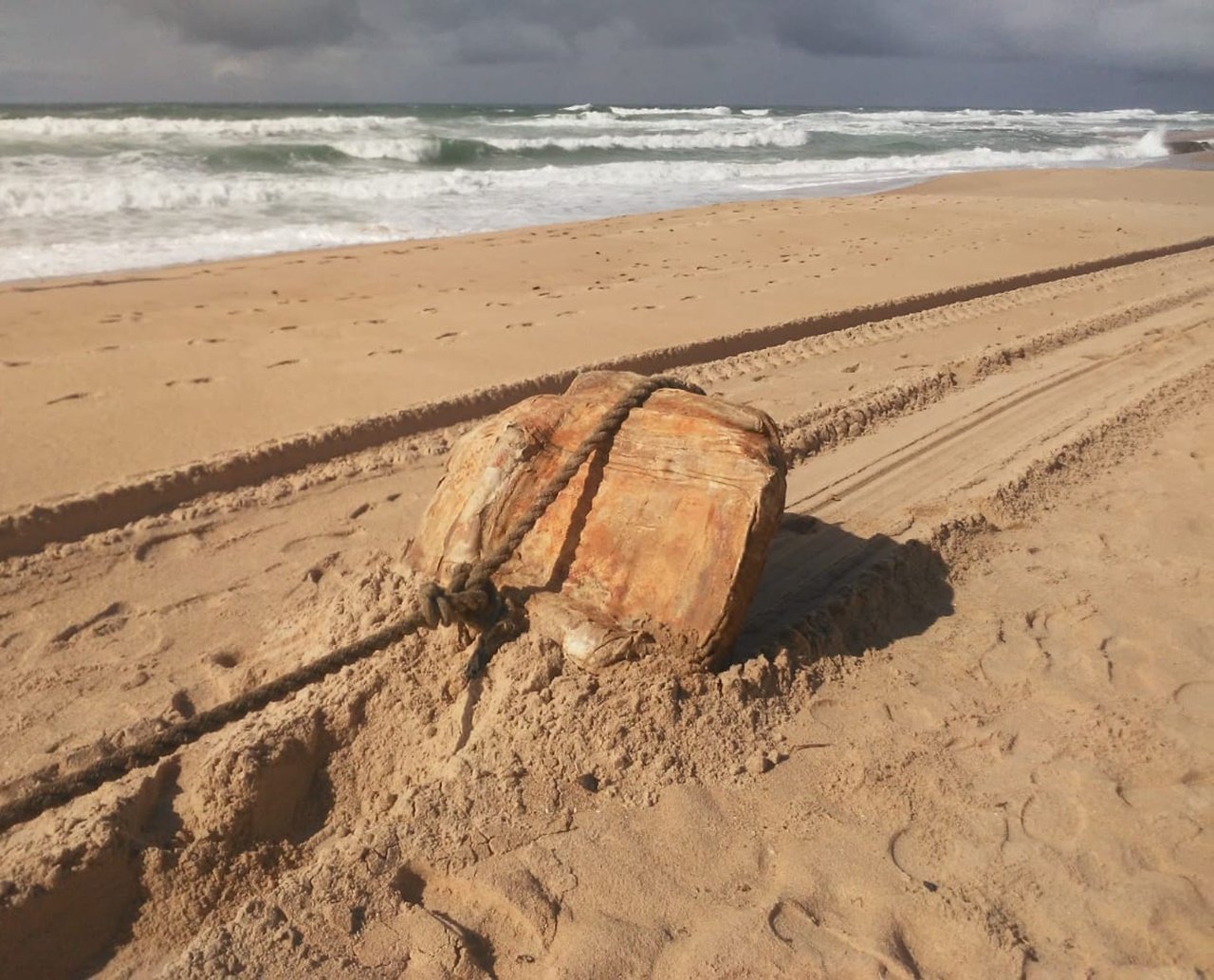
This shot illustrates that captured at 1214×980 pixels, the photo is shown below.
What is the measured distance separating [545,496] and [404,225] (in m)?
11.1

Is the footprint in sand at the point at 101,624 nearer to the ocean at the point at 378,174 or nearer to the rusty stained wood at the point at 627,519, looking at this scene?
the rusty stained wood at the point at 627,519

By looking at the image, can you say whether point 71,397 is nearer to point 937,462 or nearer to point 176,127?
point 937,462

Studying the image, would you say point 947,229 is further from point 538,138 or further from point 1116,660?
point 538,138

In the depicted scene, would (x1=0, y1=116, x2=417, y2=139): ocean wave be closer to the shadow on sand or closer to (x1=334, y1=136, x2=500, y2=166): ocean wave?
(x1=334, y1=136, x2=500, y2=166): ocean wave

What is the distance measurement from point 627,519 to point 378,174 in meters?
17.7

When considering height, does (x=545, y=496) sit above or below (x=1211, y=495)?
above

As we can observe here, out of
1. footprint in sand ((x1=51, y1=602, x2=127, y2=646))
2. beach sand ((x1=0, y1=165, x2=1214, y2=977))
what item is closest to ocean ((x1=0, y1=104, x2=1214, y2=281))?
beach sand ((x1=0, y1=165, x2=1214, y2=977))

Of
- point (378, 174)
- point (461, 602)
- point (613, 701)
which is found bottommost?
point (378, 174)

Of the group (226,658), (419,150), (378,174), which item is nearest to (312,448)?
(226,658)

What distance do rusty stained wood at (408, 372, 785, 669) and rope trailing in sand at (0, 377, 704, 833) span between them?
6 cm

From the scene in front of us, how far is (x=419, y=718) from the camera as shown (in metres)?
2.39

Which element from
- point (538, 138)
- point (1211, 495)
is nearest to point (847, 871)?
point (1211, 495)

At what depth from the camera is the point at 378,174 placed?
1823 cm

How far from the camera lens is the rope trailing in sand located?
1849mm
